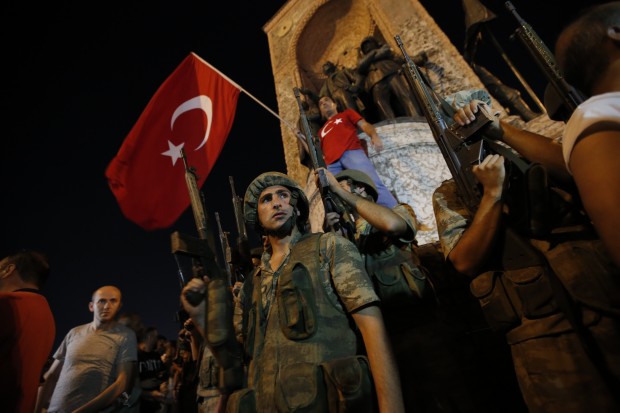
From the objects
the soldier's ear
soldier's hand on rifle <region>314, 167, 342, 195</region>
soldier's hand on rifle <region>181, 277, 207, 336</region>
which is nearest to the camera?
the soldier's ear

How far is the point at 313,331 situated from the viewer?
1.42 m

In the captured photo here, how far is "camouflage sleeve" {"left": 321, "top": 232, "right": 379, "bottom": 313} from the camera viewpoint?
1432mm

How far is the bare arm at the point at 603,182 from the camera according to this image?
0.77 meters

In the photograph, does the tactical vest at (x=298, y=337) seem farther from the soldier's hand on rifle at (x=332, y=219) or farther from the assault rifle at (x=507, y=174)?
the assault rifle at (x=507, y=174)

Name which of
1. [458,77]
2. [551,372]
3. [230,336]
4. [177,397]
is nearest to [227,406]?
[230,336]

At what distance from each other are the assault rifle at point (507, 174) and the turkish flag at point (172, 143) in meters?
4.46

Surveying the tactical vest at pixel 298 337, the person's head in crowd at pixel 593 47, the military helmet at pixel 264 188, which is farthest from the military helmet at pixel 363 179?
the person's head in crowd at pixel 593 47

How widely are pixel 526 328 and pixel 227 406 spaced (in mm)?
1443

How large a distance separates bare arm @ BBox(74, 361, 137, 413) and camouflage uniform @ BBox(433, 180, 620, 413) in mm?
3125

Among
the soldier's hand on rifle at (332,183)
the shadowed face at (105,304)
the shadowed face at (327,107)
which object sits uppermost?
the shadowed face at (327,107)

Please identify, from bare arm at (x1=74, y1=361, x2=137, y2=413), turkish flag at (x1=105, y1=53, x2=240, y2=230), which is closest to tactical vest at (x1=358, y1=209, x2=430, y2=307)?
bare arm at (x1=74, y1=361, x2=137, y2=413)

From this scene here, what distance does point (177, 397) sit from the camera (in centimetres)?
422

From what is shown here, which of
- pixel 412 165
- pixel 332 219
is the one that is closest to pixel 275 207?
pixel 332 219

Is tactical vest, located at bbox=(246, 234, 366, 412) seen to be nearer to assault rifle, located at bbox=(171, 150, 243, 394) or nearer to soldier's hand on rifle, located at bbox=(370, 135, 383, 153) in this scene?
assault rifle, located at bbox=(171, 150, 243, 394)
